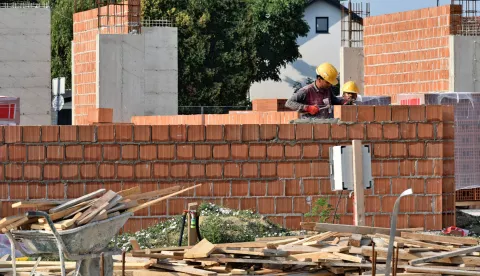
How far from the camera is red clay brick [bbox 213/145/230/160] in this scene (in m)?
13.8

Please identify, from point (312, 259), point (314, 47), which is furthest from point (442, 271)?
point (314, 47)

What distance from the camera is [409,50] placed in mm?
29516

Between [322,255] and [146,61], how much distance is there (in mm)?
20284

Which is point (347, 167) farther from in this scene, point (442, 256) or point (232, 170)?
point (442, 256)

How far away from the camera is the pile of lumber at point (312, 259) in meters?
10.4

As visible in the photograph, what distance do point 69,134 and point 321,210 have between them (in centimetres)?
303

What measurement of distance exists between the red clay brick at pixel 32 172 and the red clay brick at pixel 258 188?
2.45 m

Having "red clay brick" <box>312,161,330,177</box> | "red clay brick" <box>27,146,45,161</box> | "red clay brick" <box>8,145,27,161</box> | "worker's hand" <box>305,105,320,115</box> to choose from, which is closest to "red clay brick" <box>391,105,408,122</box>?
"red clay brick" <box>312,161,330,177</box>

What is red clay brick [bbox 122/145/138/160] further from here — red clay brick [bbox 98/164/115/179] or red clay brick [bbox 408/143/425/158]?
red clay brick [bbox 408/143/425/158]

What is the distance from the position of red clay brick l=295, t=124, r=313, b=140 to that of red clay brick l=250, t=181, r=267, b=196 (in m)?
0.67

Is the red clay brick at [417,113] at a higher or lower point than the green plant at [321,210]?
higher

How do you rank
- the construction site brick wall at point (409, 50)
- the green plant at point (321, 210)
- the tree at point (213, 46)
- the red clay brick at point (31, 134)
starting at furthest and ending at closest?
the tree at point (213, 46) < the construction site brick wall at point (409, 50) < the green plant at point (321, 210) < the red clay brick at point (31, 134)

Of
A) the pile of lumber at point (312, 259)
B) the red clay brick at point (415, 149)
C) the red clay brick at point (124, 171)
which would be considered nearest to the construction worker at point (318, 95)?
the red clay brick at point (415, 149)

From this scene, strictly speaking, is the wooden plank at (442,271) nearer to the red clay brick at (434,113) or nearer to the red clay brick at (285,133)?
the red clay brick at (285,133)
